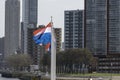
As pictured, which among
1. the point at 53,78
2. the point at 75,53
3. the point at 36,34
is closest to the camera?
the point at 53,78

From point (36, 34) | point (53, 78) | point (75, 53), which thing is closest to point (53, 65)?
point (53, 78)

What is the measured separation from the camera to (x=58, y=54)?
198 meters

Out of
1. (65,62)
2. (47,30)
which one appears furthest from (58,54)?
(47,30)

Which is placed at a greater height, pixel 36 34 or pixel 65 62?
pixel 36 34

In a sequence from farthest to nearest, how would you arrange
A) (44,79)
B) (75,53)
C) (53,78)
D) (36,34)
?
1. (75,53)
2. (44,79)
3. (36,34)
4. (53,78)

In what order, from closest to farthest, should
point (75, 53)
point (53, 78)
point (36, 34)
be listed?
point (53, 78) → point (36, 34) → point (75, 53)

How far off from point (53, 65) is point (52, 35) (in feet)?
7.48

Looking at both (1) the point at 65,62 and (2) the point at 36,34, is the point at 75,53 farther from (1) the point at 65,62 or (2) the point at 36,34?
(2) the point at 36,34

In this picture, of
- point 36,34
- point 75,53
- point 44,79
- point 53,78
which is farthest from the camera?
point 75,53

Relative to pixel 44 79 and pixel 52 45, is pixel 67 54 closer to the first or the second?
pixel 44 79

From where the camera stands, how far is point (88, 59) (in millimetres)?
191250

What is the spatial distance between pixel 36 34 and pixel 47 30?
0.92 meters

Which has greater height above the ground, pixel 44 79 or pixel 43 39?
pixel 43 39

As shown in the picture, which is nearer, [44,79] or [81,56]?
[44,79]
